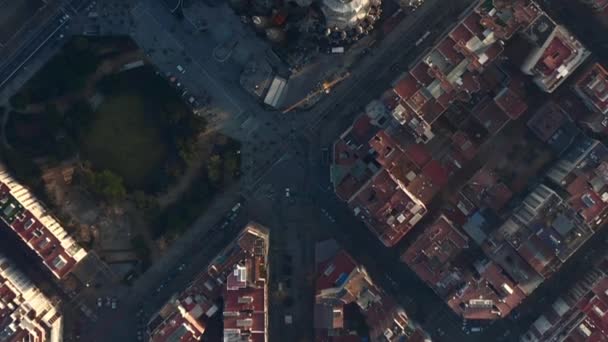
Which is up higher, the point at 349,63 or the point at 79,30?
the point at 79,30

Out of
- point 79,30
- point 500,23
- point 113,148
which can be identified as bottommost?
point 500,23

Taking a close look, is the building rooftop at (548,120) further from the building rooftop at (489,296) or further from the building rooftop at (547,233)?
the building rooftop at (489,296)

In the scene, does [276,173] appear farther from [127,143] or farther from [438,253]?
[438,253]

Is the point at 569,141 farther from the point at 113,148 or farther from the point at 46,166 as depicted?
the point at 46,166

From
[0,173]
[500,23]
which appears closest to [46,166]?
[0,173]

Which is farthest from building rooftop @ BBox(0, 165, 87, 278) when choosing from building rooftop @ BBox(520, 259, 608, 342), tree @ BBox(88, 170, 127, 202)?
building rooftop @ BBox(520, 259, 608, 342)

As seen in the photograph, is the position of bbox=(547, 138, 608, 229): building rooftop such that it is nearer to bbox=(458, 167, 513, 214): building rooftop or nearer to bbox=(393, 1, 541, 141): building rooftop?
bbox=(458, 167, 513, 214): building rooftop

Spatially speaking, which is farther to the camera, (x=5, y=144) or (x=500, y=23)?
(x=5, y=144)
